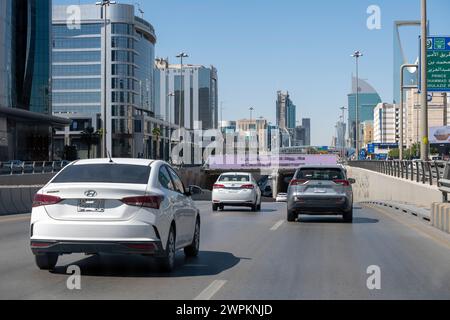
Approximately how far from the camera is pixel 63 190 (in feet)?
29.9

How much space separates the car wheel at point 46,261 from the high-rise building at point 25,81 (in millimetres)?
76384

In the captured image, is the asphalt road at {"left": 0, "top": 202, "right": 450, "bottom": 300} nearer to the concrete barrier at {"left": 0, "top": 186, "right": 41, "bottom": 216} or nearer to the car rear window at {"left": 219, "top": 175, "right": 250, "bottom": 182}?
the concrete barrier at {"left": 0, "top": 186, "right": 41, "bottom": 216}

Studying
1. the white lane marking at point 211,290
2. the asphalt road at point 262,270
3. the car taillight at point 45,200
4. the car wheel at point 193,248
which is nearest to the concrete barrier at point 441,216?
the asphalt road at point 262,270

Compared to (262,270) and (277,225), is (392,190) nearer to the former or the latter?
(277,225)

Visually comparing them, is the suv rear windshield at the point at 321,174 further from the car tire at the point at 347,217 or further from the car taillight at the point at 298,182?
the car tire at the point at 347,217

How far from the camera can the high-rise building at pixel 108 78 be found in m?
138

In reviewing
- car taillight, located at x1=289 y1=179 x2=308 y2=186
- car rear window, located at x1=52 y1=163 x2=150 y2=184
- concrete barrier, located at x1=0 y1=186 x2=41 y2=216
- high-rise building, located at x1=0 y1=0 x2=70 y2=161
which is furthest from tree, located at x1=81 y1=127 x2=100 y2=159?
car rear window, located at x1=52 y1=163 x2=150 y2=184

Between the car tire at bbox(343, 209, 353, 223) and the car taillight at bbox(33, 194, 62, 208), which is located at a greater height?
the car taillight at bbox(33, 194, 62, 208)

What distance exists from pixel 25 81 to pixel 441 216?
90.4 metres

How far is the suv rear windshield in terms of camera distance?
19.6m

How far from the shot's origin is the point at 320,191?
19.3m

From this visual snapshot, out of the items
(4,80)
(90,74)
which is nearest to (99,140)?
(90,74)

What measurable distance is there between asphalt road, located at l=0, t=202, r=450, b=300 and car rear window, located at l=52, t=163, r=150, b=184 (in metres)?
1.32
